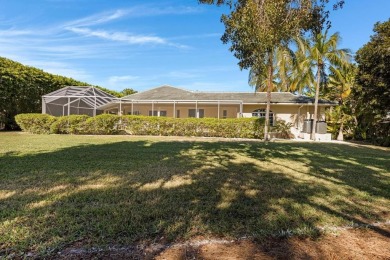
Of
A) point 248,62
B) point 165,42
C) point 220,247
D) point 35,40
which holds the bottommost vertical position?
point 220,247

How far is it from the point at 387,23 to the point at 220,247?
15.8m

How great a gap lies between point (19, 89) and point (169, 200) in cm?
2002

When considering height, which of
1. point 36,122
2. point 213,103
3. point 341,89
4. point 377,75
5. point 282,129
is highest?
point 341,89

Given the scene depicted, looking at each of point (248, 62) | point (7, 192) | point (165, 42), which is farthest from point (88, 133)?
point (7, 192)

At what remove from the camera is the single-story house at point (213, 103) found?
72.7 ft

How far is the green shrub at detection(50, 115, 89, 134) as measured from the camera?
1798 cm

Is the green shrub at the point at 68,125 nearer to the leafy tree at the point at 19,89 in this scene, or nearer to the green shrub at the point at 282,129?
the leafy tree at the point at 19,89

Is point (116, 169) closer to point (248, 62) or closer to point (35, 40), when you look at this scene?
point (248, 62)

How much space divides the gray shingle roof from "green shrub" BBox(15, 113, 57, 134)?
821cm

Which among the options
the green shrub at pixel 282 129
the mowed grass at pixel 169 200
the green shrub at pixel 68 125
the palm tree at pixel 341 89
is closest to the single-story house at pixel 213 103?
the palm tree at pixel 341 89

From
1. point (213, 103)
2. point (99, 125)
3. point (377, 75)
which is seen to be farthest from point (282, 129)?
point (99, 125)

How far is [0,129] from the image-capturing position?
64.2 ft

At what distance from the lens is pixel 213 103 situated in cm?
2336

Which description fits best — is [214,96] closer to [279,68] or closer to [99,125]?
[279,68]
